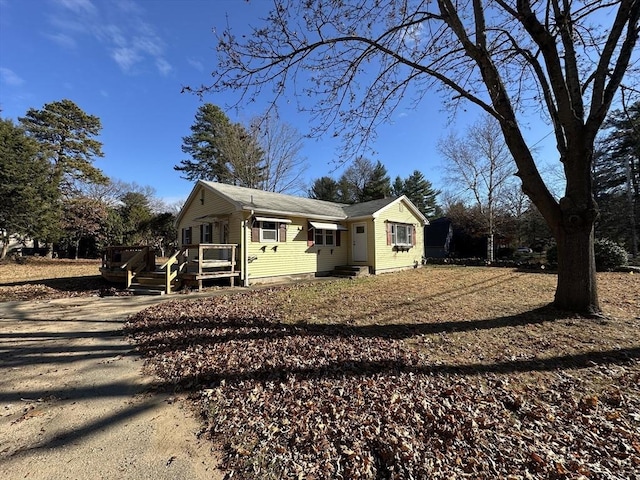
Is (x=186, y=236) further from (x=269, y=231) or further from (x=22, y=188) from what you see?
(x=22, y=188)

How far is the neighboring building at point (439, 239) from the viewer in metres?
26.3

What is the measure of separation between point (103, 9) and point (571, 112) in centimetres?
1107

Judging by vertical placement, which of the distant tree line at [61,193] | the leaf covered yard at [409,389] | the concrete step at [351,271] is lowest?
the leaf covered yard at [409,389]

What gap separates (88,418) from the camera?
8.94 ft

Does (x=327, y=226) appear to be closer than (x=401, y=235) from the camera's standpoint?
Yes

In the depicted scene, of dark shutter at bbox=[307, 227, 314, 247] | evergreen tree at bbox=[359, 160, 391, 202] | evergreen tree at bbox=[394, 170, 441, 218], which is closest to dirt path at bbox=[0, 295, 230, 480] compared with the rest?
dark shutter at bbox=[307, 227, 314, 247]

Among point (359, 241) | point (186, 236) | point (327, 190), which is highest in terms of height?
point (327, 190)

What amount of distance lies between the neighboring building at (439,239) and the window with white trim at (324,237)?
15.2 metres

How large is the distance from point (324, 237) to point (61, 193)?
2094 centimetres

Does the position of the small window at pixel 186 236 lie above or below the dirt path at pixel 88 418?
above

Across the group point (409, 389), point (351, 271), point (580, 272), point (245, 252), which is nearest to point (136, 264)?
point (245, 252)

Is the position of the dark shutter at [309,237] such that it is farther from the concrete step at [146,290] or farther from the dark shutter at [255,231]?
the concrete step at [146,290]

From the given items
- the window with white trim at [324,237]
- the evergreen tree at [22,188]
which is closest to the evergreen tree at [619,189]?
the window with white trim at [324,237]

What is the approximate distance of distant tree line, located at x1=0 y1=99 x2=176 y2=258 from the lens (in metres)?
18.0
